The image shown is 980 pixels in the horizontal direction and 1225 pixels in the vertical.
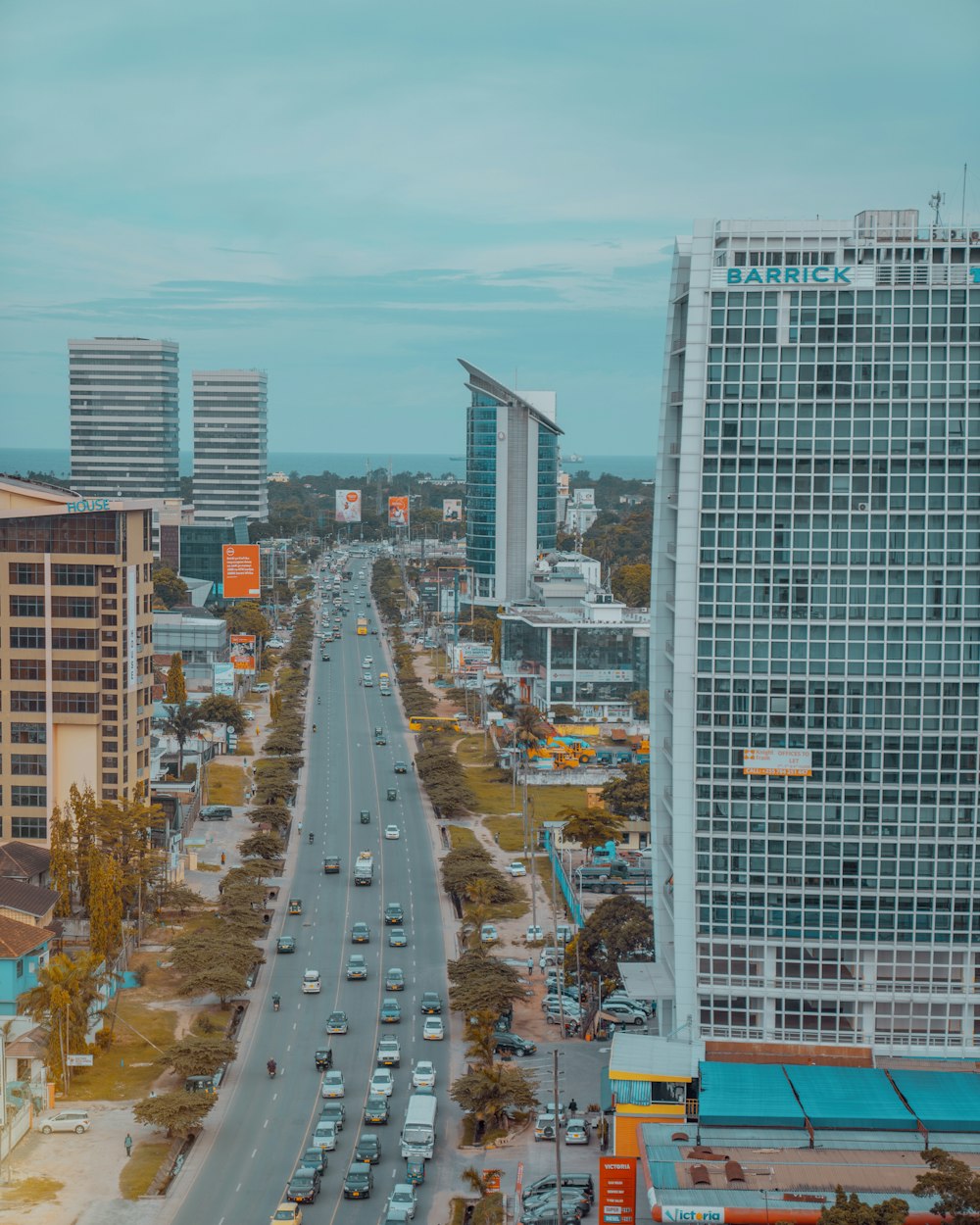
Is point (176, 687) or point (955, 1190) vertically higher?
point (176, 687)

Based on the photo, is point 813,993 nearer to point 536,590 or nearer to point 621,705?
point 621,705

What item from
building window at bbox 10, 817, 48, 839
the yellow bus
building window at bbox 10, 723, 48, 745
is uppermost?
building window at bbox 10, 723, 48, 745

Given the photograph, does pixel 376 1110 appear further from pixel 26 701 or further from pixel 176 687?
pixel 176 687

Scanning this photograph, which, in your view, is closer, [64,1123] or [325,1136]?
[325,1136]

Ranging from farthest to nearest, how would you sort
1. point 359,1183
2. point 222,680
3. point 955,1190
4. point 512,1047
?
point 222,680
point 512,1047
point 359,1183
point 955,1190

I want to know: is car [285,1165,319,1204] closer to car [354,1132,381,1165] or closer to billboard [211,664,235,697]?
car [354,1132,381,1165]

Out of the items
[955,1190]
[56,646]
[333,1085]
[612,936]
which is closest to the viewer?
[955,1190]

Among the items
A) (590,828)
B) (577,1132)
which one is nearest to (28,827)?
(590,828)

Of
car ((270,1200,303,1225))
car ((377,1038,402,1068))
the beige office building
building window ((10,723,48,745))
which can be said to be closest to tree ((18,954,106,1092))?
car ((377,1038,402,1068))
